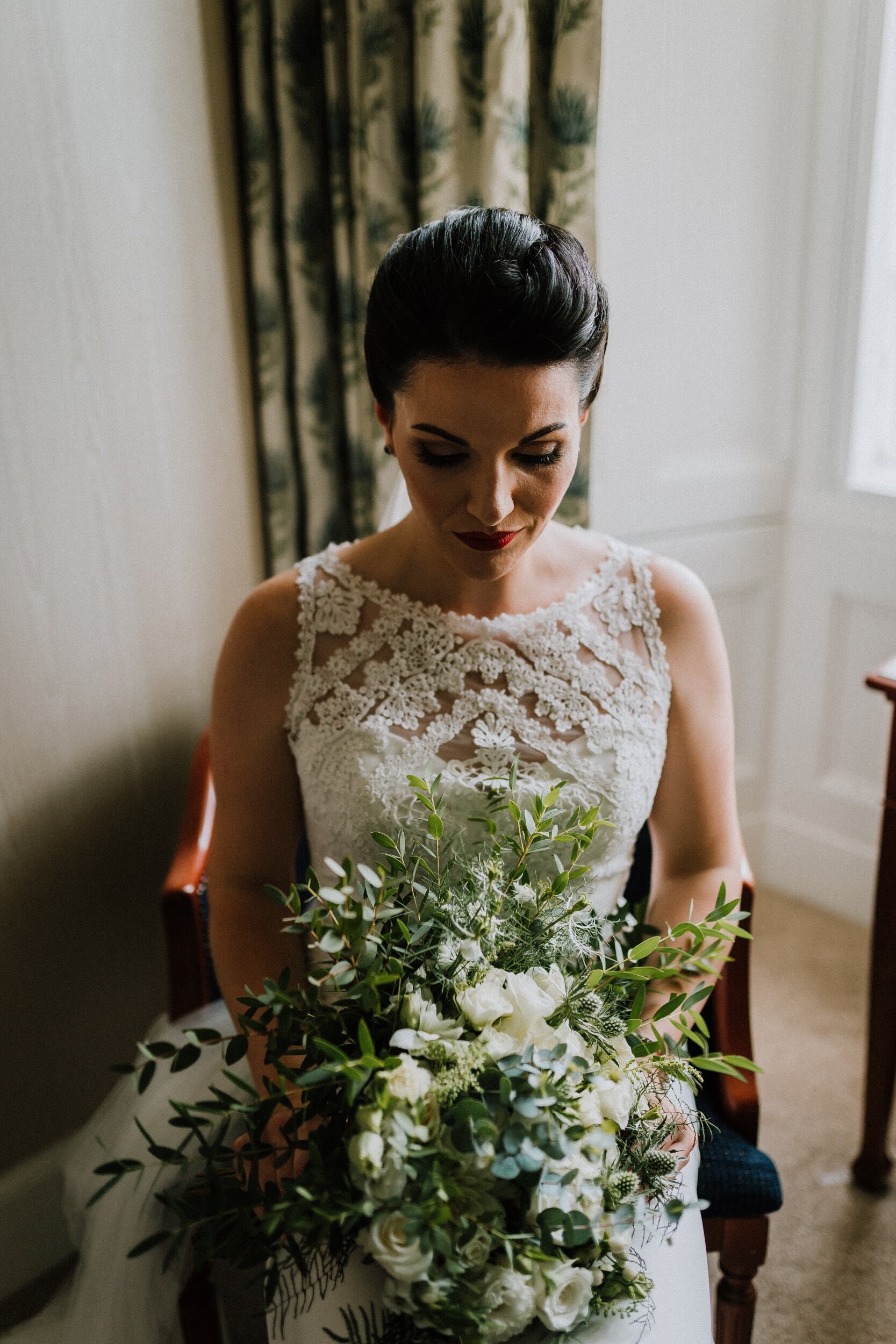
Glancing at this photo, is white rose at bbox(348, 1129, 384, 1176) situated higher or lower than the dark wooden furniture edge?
higher

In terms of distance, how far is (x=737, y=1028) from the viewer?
1471mm

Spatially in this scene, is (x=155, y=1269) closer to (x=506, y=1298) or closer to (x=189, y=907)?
(x=189, y=907)

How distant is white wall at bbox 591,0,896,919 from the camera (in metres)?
2.25

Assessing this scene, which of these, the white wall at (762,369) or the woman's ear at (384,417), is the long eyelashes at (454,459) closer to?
the woman's ear at (384,417)

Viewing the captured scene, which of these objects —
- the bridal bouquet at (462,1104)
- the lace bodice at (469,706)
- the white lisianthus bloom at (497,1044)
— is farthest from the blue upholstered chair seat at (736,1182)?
the white lisianthus bloom at (497,1044)

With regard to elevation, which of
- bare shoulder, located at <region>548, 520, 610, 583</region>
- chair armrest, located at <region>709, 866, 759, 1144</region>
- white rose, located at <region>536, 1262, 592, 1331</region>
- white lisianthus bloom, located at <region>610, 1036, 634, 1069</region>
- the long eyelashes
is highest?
the long eyelashes

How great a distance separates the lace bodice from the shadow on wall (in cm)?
48

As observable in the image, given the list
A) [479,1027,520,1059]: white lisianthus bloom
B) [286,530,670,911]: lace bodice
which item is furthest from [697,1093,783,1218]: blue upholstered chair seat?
[479,1027,520,1059]: white lisianthus bloom

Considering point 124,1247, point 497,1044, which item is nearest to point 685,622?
point 497,1044

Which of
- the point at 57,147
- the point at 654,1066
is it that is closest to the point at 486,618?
the point at 654,1066

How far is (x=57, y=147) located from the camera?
154 centimetres

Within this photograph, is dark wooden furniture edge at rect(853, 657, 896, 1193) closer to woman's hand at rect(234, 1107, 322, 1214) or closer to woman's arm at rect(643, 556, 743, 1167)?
woman's arm at rect(643, 556, 743, 1167)

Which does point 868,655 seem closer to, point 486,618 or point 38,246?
point 486,618

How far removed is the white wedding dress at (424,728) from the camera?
1.38m
